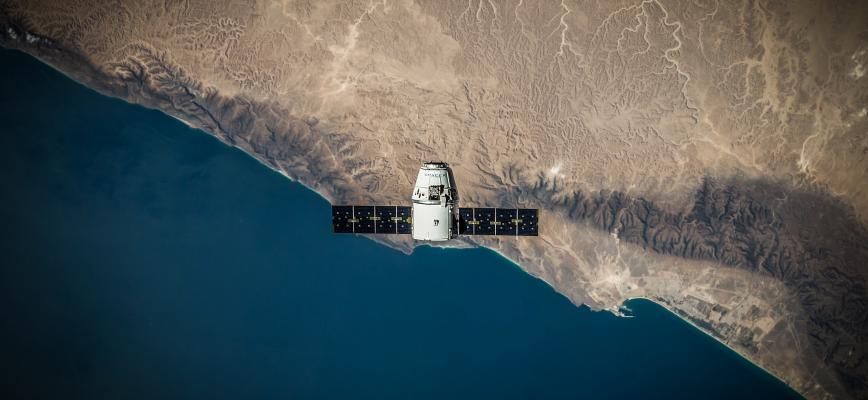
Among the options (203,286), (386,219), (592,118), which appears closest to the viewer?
(592,118)

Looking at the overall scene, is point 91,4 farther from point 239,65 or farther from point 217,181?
point 217,181

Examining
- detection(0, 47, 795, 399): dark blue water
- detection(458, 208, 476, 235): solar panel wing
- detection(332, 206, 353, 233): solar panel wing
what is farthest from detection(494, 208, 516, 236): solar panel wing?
detection(332, 206, 353, 233): solar panel wing

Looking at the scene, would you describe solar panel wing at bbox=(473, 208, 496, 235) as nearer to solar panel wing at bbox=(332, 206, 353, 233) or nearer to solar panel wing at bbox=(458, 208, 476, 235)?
solar panel wing at bbox=(458, 208, 476, 235)

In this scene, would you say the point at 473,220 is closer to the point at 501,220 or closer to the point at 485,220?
the point at 485,220

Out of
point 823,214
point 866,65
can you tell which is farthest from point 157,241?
point 866,65

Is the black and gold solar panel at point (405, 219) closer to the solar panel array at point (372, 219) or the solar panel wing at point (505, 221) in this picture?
the solar panel array at point (372, 219)

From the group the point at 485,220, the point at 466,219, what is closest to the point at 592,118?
the point at 485,220
